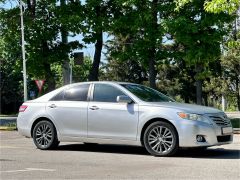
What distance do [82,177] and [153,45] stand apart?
18.1 m

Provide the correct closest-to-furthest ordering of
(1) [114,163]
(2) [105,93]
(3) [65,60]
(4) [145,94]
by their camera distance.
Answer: (1) [114,163] → (4) [145,94] → (2) [105,93] → (3) [65,60]

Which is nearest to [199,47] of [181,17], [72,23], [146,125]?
[181,17]

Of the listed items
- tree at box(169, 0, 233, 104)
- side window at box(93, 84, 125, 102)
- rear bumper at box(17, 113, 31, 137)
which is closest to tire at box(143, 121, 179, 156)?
side window at box(93, 84, 125, 102)

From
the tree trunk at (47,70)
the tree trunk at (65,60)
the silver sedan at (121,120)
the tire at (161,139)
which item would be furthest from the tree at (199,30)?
the tire at (161,139)

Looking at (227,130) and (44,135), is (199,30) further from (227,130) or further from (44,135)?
(227,130)

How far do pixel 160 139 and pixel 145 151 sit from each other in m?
1.33

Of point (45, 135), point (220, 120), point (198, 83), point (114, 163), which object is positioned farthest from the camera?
point (198, 83)

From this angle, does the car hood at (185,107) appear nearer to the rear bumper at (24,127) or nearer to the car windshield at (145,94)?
the car windshield at (145,94)

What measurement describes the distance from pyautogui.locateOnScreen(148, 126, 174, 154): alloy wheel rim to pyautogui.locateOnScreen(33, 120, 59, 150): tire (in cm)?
258

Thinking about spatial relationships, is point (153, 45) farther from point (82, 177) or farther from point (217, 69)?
point (217, 69)

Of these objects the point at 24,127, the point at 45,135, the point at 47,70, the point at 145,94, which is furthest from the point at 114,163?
the point at 47,70

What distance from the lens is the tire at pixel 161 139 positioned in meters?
11.3

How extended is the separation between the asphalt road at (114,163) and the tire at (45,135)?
20 centimetres

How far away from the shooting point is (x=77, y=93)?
13.0 m
